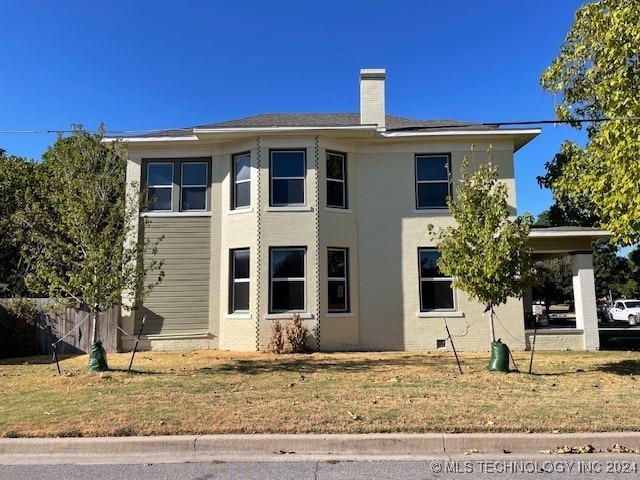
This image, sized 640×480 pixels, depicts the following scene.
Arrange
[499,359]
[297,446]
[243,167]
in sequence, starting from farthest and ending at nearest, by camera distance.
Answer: [243,167] < [499,359] < [297,446]

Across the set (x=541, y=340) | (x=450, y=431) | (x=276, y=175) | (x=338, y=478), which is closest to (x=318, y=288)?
(x=276, y=175)

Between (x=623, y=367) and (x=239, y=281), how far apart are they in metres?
9.87

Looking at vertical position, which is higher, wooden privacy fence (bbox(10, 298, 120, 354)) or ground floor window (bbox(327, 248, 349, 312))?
ground floor window (bbox(327, 248, 349, 312))

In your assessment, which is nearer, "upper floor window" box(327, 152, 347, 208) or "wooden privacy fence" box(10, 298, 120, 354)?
"wooden privacy fence" box(10, 298, 120, 354)

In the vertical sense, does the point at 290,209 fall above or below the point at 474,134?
below

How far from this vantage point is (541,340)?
14.7m

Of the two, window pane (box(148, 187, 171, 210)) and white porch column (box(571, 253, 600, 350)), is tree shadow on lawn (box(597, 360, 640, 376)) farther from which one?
window pane (box(148, 187, 171, 210))

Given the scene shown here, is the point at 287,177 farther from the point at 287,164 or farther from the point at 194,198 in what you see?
the point at 194,198

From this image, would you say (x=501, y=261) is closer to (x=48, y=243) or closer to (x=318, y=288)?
(x=318, y=288)

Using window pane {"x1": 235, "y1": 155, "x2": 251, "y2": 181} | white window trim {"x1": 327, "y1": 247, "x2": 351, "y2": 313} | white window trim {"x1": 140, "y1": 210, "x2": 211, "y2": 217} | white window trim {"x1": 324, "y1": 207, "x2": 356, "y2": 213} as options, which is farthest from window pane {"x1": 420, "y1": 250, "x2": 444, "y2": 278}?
white window trim {"x1": 140, "y1": 210, "x2": 211, "y2": 217}

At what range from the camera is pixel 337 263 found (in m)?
14.9

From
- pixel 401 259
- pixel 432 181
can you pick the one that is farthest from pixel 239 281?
pixel 432 181

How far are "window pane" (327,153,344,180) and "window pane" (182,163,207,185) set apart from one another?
3879 millimetres

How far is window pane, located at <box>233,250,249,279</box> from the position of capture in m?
14.7
